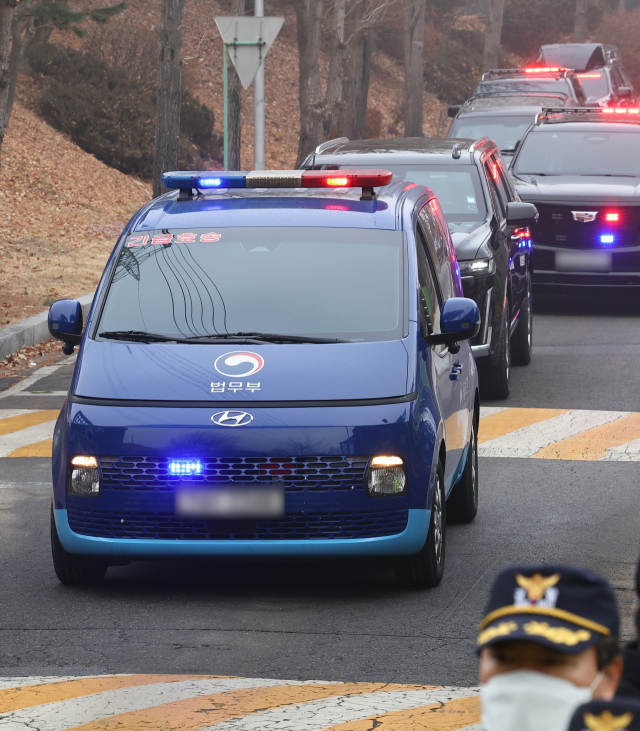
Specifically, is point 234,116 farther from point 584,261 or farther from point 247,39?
point 584,261

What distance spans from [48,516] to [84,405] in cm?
179

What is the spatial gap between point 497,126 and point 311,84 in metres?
7.64

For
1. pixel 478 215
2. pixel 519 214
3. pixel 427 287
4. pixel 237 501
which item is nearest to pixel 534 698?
pixel 237 501

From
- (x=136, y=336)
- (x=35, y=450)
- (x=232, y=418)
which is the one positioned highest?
(x=136, y=336)

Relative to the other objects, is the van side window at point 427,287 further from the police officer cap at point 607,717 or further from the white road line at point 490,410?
the police officer cap at point 607,717

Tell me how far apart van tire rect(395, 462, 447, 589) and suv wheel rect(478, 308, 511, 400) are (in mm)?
4748

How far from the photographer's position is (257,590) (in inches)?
235

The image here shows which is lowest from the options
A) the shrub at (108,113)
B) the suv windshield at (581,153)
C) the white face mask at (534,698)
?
the shrub at (108,113)

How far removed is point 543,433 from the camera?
9617mm

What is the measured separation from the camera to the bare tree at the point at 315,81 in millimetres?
28672

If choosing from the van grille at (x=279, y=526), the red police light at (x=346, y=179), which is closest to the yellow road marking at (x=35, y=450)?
the red police light at (x=346, y=179)

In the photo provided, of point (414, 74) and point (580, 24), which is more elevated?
point (414, 74)

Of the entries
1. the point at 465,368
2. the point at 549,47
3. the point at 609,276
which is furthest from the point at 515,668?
the point at 549,47

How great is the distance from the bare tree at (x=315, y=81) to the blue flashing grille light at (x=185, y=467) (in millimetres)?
23387
